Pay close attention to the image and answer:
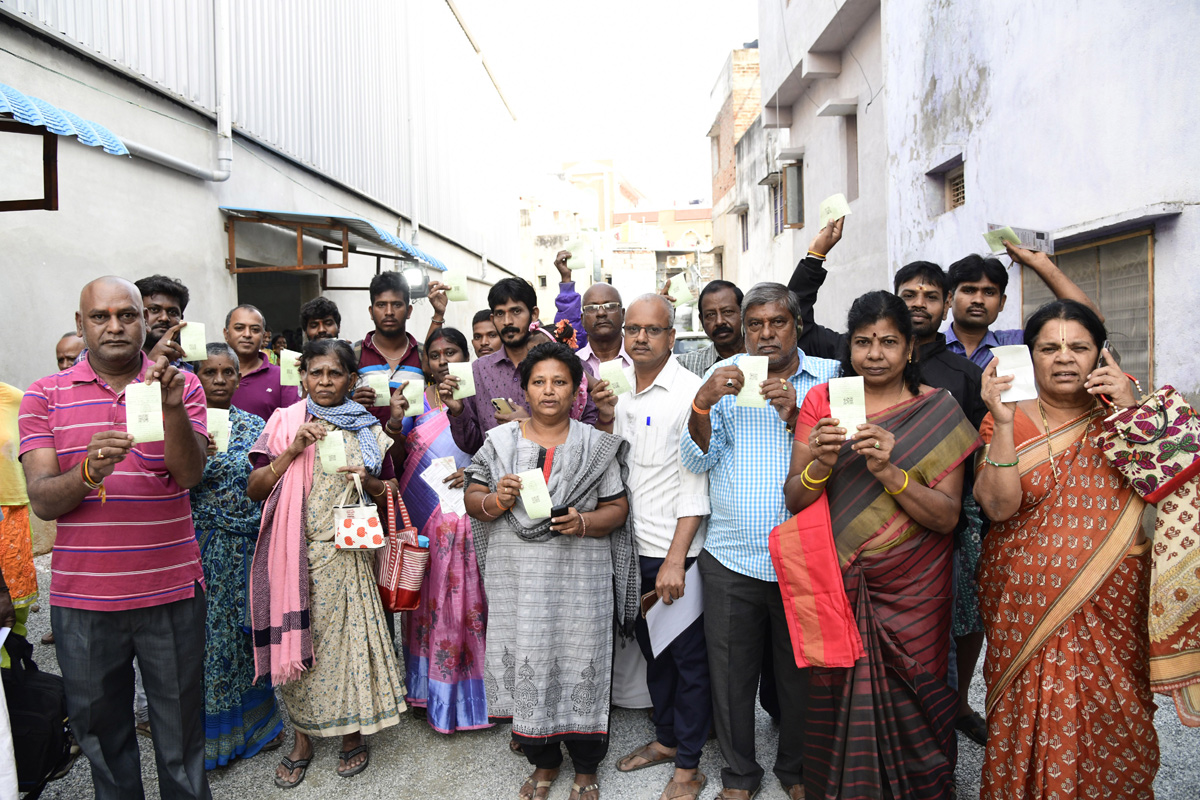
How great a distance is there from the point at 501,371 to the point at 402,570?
1207mm

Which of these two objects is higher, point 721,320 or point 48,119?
point 48,119

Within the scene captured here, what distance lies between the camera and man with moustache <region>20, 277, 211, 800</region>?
2600 millimetres

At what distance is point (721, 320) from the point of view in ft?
12.7

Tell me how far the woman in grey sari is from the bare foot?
3.50 feet

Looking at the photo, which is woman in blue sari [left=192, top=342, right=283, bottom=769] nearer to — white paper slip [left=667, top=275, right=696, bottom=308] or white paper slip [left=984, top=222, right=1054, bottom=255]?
white paper slip [left=667, top=275, right=696, bottom=308]

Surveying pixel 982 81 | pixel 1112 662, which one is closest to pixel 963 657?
pixel 1112 662

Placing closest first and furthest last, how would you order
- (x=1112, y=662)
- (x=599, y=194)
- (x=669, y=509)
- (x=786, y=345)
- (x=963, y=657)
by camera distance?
(x=1112, y=662) → (x=786, y=345) → (x=669, y=509) → (x=963, y=657) → (x=599, y=194)

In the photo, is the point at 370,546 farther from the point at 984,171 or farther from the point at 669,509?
the point at 984,171

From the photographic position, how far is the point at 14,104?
4.33m

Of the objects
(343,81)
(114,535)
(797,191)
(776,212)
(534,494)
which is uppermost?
(343,81)

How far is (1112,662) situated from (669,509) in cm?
167

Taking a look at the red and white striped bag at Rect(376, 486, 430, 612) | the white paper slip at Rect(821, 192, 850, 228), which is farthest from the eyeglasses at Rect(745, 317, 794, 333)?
the red and white striped bag at Rect(376, 486, 430, 612)

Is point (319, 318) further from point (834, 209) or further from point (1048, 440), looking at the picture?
point (1048, 440)

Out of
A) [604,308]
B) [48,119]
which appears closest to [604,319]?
[604,308]
